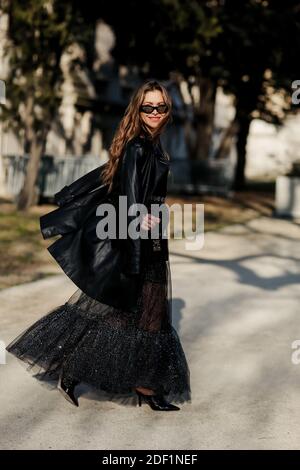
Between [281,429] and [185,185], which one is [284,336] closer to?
[281,429]

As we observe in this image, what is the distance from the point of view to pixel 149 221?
426 centimetres

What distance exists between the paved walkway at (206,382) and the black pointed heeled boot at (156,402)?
6cm

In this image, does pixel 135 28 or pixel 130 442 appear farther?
pixel 135 28

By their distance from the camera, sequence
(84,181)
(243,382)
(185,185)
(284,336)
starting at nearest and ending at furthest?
(84,181)
(243,382)
(284,336)
(185,185)

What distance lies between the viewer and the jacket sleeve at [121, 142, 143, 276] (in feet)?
13.7

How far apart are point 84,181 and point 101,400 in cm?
131

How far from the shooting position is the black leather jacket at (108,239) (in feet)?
13.9

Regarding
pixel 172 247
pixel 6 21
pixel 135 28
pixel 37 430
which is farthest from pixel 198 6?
pixel 37 430

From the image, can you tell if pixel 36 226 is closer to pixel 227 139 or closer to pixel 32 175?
pixel 32 175

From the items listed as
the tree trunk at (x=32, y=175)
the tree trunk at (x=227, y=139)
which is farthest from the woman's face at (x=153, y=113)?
the tree trunk at (x=227, y=139)

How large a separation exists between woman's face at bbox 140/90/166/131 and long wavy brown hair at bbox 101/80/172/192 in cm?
2

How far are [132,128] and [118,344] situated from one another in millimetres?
1227

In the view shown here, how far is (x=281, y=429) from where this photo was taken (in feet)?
13.8

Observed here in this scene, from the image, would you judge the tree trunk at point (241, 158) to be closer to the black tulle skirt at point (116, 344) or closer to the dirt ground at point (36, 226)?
the dirt ground at point (36, 226)
